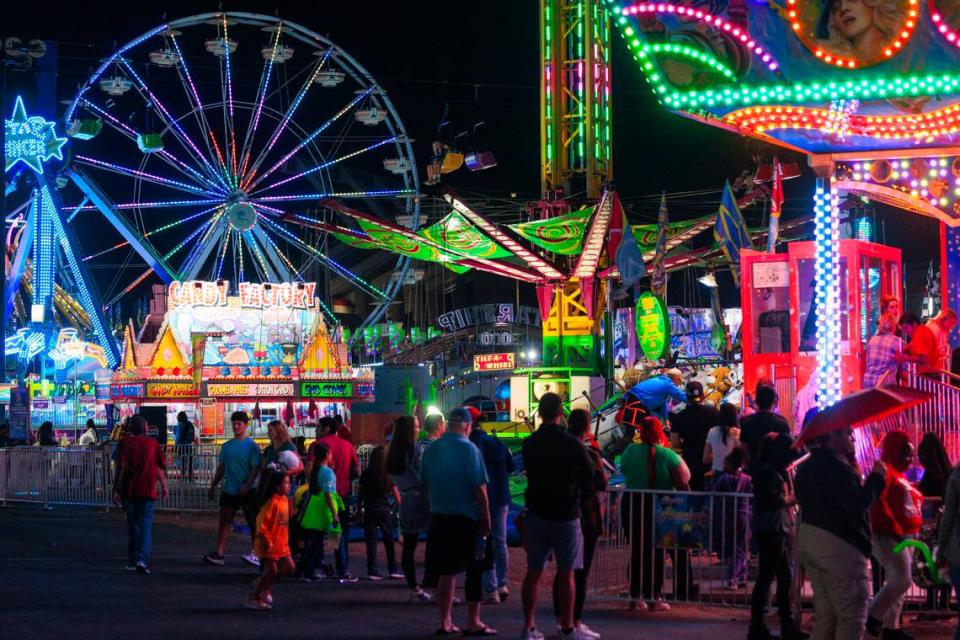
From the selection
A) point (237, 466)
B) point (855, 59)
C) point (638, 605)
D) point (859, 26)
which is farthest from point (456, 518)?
point (859, 26)

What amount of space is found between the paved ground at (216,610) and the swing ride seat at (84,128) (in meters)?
25.3

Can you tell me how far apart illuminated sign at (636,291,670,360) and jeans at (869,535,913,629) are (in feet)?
41.4

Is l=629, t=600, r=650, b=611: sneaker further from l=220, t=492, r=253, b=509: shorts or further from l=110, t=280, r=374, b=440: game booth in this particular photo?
l=110, t=280, r=374, b=440: game booth

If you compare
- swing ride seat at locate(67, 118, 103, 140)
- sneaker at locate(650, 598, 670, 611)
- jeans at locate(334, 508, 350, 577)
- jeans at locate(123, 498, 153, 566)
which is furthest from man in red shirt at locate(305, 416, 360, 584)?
swing ride seat at locate(67, 118, 103, 140)

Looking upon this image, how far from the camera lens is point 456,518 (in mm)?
9469

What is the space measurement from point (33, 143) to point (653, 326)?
85.2 ft

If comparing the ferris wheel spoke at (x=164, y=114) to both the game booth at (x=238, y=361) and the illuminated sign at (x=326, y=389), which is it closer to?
the game booth at (x=238, y=361)

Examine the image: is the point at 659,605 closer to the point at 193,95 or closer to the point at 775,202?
the point at 775,202

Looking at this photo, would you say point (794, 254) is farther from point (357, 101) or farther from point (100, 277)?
point (100, 277)

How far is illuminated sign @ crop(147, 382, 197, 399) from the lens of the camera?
38094 mm

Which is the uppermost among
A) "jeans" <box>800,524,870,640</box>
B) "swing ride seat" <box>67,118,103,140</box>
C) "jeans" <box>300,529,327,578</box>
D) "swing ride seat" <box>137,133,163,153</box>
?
"swing ride seat" <box>67,118,103,140</box>

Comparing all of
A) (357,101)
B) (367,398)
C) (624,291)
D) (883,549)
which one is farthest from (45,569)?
(357,101)

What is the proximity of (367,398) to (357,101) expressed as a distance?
8637mm

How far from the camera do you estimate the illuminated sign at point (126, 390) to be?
38062mm
